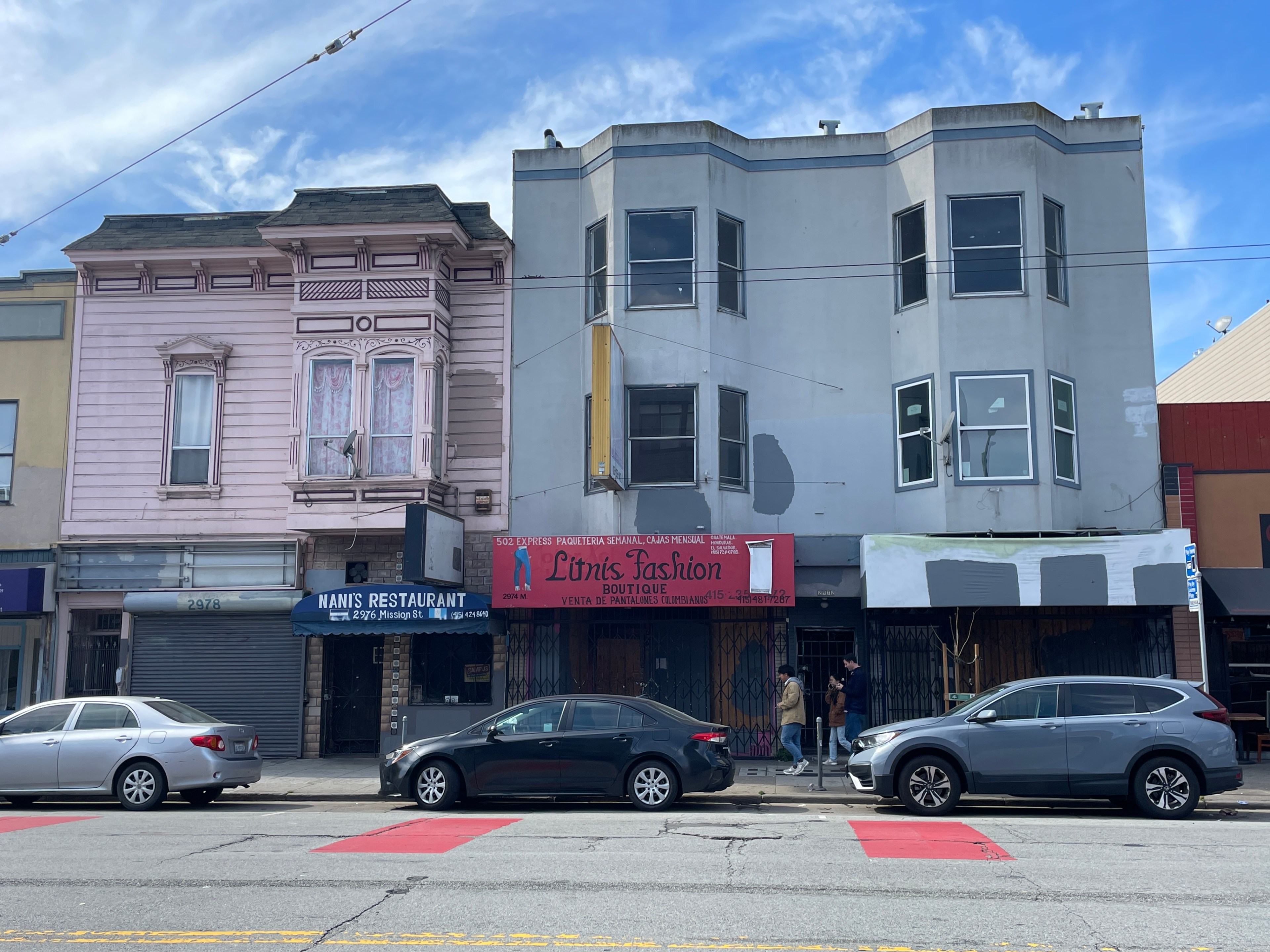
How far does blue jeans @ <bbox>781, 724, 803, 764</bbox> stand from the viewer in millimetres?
16000

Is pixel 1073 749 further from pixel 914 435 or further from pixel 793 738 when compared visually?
pixel 914 435

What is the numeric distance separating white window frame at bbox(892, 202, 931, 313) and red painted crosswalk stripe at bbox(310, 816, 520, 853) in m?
10.7

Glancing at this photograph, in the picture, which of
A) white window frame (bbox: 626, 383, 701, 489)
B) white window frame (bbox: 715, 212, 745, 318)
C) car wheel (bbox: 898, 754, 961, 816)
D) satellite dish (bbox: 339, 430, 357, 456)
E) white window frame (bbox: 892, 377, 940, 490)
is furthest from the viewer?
white window frame (bbox: 715, 212, 745, 318)

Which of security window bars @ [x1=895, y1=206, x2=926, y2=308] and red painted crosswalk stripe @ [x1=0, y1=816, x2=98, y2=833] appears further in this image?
security window bars @ [x1=895, y1=206, x2=926, y2=308]

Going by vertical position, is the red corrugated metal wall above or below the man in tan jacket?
above

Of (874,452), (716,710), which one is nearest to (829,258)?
(874,452)

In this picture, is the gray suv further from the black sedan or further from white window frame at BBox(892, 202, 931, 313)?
white window frame at BBox(892, 202, 931, 313)

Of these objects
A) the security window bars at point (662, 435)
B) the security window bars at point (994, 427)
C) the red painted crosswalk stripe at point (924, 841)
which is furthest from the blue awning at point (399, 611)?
the security window bars at point (994, 427)

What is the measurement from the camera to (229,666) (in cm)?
1881

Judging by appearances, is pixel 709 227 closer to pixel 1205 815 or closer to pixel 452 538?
pixel 452 538

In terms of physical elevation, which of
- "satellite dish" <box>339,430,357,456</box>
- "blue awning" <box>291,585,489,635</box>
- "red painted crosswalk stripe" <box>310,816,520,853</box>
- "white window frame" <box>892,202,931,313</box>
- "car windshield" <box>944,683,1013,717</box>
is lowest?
"red painted crosswalk stripe" <box>310,816,520,853</box>

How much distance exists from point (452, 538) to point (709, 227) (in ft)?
21.4

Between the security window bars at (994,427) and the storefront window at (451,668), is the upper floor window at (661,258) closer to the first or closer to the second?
the security window bars at (994,427)

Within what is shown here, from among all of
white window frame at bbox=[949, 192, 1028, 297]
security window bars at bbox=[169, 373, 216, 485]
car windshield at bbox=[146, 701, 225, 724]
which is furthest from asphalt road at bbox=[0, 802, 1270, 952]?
white window frame at bbox=[949, 192, 1028, 297]
